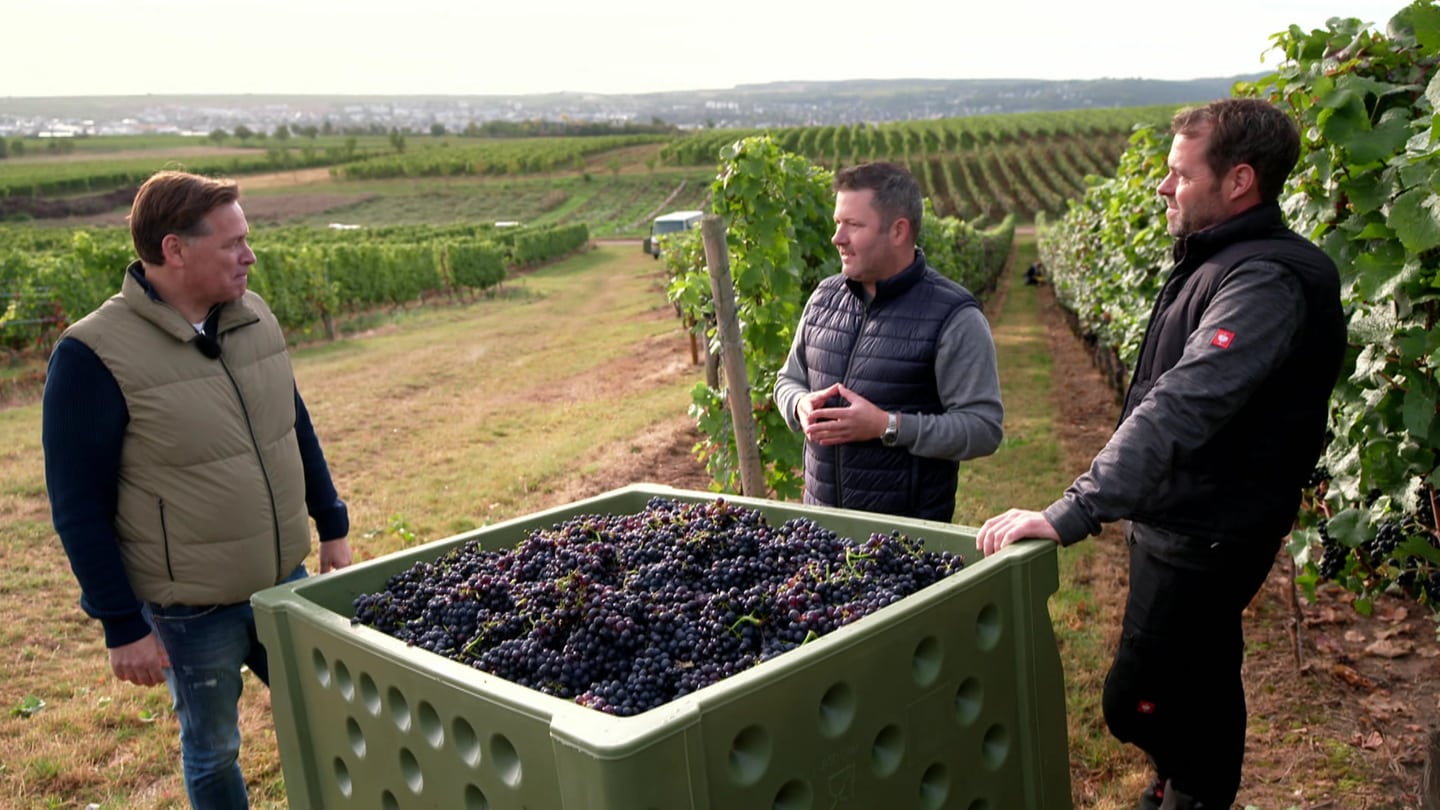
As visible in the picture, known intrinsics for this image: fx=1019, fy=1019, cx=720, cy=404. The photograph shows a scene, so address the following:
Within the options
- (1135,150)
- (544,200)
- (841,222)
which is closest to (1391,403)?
(841,222)

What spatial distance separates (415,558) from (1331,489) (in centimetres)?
326

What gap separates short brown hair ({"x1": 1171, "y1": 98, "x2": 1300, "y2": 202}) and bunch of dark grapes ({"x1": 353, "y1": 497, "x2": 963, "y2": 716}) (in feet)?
3.83

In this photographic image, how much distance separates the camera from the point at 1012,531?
2.00 m

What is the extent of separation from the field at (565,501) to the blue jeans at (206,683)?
1.05 meters

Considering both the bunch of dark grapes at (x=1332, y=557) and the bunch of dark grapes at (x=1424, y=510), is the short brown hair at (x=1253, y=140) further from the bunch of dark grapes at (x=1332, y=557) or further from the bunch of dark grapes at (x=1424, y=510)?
the bunch of dark grapes at (x=1332, y=557)

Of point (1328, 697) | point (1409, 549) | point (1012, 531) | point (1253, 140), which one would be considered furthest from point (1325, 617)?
point (1012, 531)

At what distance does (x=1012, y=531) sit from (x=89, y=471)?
2.17 meters

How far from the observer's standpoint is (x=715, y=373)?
334 inches

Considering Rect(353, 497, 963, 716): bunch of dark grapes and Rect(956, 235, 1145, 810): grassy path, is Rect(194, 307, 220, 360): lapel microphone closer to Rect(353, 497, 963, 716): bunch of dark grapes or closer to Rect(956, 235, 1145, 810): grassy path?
Rect(353, 497, 963, 716): bunch of dark grapes

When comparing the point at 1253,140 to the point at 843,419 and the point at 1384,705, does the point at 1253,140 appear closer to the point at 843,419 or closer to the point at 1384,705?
the point at 843,419

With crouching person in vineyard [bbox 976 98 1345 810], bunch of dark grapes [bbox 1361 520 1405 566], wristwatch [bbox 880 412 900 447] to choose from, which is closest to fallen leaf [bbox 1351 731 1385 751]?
bunch of dark grapes [bbox 1361 520 1405 566]

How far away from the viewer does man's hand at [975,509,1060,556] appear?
Result: 200cm

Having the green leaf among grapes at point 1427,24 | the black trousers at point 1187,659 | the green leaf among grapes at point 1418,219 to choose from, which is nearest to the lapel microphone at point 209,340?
the black trousers at point 1187,659

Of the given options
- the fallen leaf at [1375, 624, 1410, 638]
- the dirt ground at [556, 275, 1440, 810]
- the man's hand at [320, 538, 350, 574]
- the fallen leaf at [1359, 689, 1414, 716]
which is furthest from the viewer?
the fallen leaf at [1375, 624, 1410, 638]
